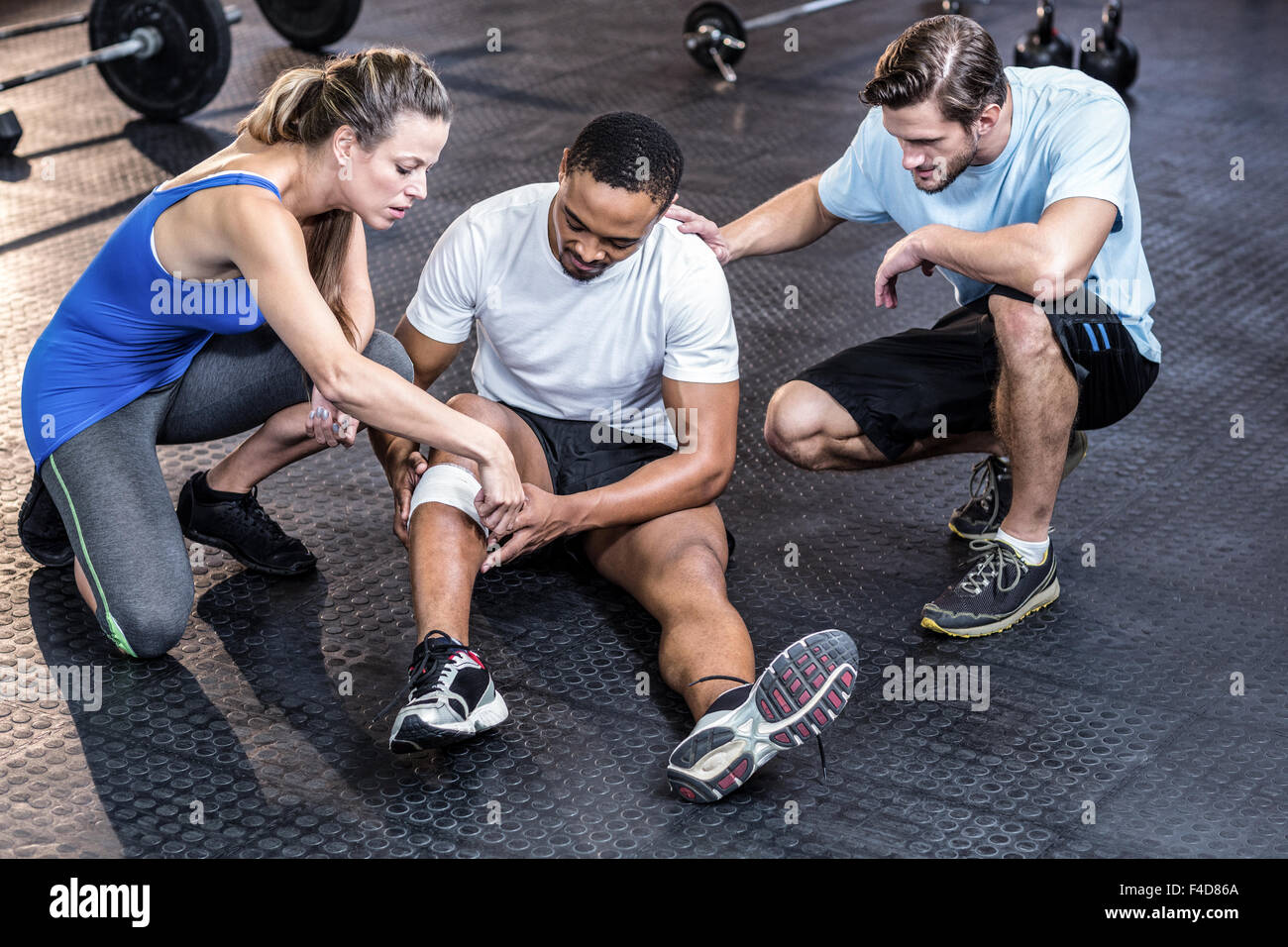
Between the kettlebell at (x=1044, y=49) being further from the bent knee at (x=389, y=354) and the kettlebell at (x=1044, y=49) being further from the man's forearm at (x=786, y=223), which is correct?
the bent knee at (x=389, y=354)

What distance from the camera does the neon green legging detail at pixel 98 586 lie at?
1.97m

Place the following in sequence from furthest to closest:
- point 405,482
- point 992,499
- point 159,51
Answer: point 159,51 < point 992,499 < point 405,482

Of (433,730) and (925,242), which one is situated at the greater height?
(925,242)

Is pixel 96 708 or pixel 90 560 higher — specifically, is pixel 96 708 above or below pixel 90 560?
below

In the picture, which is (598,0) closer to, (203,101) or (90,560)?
(203,101)

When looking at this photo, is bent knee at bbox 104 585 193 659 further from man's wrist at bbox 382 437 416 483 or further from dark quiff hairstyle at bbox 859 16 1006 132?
dark quiff hairstyle at bbox 859 16 1006 132

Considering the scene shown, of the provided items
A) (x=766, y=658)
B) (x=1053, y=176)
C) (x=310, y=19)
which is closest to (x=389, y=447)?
(x=766, y=658)

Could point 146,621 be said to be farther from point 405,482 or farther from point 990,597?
point 990,597

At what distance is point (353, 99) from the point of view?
5.92ft

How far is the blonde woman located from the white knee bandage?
0.26 feet

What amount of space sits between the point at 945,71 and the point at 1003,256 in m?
0.29

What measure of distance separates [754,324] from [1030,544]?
1.26m

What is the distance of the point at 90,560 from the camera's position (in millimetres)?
1980

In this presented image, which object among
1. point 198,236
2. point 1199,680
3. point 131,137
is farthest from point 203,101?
point 1199,680
